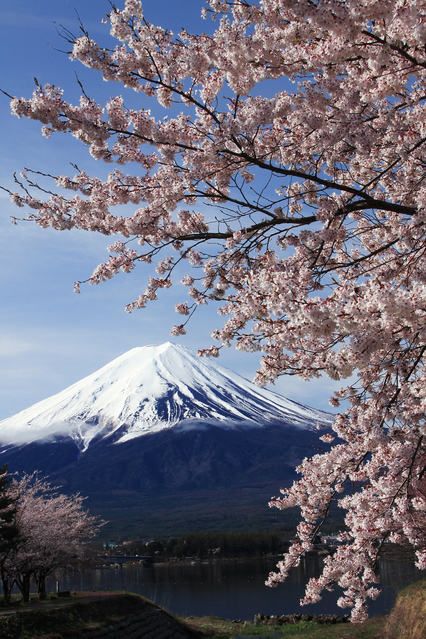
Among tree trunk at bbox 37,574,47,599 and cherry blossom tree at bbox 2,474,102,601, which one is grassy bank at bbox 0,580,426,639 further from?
tree trunk at bbox 37,574,47,599

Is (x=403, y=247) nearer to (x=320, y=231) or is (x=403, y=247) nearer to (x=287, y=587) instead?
(x=320, y=231)

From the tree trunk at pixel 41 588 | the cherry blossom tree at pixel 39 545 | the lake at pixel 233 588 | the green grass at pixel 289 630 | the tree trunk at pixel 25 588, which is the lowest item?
the lake at pixel 233 588

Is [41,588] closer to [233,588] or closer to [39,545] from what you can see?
[39,545]

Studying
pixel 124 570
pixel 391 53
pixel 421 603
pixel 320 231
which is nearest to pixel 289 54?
pixel 391 53

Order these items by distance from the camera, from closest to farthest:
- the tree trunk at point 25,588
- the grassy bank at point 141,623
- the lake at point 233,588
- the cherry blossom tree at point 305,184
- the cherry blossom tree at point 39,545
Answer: the cherry blossom tree at point 305,184 < the grassy bank at point 141,623 < the tree trunk at point 25,588 < the cherry blossom tree at point 39,545 < the lake at point 233,588

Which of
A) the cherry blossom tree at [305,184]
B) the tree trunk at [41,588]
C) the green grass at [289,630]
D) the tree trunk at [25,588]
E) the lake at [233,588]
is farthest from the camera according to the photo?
the lake at [233,588]

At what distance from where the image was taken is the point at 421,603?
1056 cm

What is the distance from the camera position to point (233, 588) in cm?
4291

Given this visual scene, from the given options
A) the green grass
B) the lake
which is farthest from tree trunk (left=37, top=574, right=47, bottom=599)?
the green grass

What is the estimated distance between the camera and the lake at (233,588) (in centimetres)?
2882

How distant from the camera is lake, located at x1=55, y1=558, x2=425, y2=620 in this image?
2882 cm

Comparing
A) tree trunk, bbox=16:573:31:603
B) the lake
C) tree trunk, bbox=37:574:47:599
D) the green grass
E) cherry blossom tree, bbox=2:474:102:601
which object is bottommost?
the lake

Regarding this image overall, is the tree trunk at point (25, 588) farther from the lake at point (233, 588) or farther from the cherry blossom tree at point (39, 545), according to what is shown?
the lake at point (233, 588)

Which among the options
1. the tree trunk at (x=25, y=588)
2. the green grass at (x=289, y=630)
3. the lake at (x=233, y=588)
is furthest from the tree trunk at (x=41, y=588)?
the green grass at (x=289, y=630)
